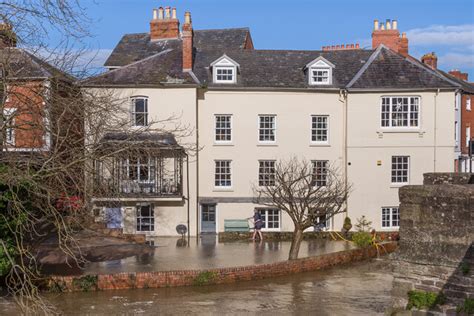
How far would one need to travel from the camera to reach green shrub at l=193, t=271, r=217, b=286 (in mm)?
20125

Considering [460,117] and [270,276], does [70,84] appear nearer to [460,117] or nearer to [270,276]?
[270,276]

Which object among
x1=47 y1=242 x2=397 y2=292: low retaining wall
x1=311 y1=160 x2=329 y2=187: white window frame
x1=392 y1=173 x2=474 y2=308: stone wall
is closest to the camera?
x1=392 y1=173 x2=474 y2=308: stone wall

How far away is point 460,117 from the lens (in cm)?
4259

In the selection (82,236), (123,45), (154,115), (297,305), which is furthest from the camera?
(123,45)

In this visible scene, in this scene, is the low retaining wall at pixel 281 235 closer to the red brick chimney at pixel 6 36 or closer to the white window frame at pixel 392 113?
the white window frame at pixel 392 113

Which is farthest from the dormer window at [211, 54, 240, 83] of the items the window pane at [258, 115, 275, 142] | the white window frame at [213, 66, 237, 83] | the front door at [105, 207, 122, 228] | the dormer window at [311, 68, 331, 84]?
the front door at [105, 207, 122, 228]

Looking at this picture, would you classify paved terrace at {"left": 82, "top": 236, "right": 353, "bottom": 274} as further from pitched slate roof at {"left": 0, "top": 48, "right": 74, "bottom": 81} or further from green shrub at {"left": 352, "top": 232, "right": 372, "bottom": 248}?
pitched slate roof at {"left": 0, "top": 48, "right": 74, "bottom": 81}

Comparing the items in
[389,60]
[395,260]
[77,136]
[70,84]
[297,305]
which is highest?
[389,60]

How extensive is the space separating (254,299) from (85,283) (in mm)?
5313

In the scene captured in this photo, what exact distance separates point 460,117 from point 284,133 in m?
16.7

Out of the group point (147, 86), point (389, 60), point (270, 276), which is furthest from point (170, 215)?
point (389, 60)

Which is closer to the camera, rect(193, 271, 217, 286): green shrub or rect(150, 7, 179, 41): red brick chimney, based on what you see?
rect(193, 271, 217, 286): green shrub

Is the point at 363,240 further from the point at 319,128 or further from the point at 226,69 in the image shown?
the point at 226,69

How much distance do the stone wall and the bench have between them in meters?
20.9
